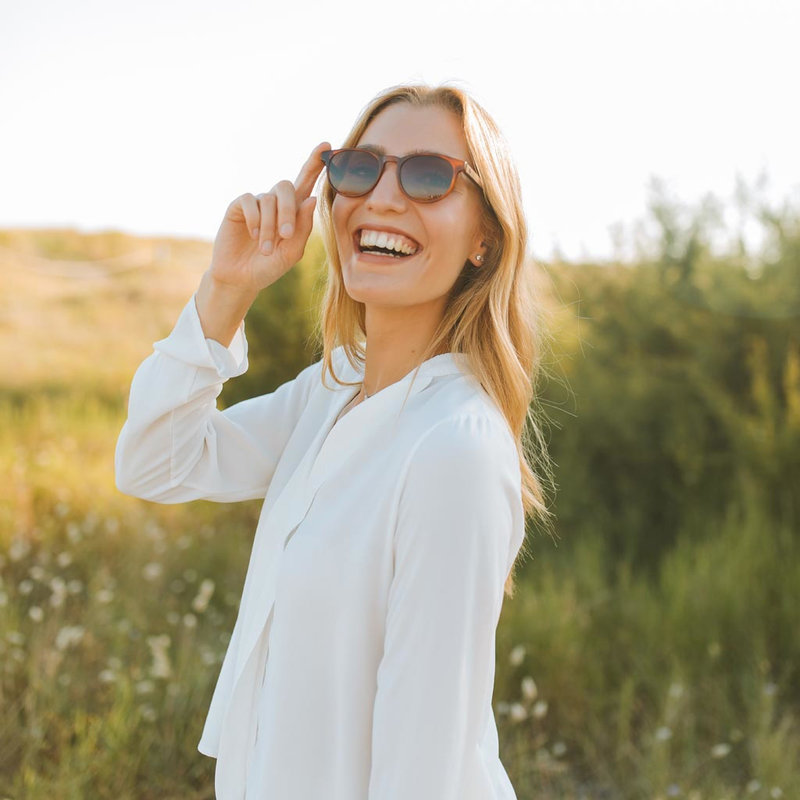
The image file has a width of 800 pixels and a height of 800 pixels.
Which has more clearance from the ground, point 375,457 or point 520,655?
point 375,457

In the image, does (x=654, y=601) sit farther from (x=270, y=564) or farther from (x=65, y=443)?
(x=65, y=443)

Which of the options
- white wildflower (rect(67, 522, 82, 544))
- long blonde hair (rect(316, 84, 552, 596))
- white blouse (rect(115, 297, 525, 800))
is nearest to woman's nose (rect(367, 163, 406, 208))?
long blonde hair (rect(316, 84, 552, 596))

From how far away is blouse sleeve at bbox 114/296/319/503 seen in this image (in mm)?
1858

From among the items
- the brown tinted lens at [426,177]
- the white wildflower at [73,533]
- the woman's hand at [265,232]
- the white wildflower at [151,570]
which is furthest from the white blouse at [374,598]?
the white wildflower at [73,533]

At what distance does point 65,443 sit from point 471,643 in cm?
652

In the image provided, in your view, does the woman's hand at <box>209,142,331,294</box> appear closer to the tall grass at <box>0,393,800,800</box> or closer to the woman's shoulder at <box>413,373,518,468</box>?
the woman's shoulder at <box>413,373,518,468</box>

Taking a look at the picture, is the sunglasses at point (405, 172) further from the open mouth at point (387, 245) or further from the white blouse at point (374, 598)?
the white blouse at point (374, 598)

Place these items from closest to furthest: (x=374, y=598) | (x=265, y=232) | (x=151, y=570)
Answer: (x=374, y=598), (x=265, y=232), (x=151, y=570)

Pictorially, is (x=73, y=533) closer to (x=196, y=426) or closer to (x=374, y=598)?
(x=196, y=426)

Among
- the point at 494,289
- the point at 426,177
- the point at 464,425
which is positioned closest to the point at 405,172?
the point at 426,177

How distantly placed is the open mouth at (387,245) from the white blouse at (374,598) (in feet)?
0.81

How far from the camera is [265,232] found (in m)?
1.90

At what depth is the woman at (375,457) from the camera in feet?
4.34

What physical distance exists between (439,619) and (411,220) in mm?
821
